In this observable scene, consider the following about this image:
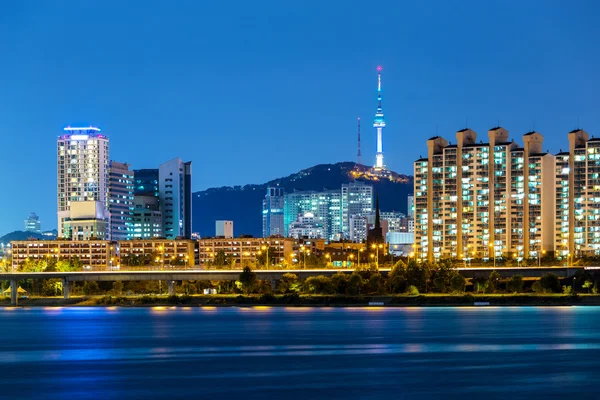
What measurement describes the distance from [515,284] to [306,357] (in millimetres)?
84001

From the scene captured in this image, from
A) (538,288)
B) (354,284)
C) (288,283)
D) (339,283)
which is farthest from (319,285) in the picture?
(538,288)

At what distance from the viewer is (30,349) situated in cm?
8988

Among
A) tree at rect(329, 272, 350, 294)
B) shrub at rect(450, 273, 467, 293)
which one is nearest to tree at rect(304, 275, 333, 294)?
tree at rect(329, 272, 350, 294)

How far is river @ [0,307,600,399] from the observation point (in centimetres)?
6178

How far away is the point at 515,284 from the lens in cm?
15838

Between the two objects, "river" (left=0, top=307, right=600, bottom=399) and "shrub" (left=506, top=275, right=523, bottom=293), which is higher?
"shrub" (left=506, top=275, right=523, bottom=293)

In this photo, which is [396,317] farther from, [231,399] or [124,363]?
[231,399]

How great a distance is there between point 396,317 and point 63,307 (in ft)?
249

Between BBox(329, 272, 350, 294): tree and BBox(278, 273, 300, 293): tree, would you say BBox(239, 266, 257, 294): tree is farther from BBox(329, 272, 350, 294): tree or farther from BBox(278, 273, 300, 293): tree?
BBox(329, 272, 350, 294): tree

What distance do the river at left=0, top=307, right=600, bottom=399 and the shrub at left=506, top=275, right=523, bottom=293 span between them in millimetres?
26796

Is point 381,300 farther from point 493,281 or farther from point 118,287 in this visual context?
point 118,287

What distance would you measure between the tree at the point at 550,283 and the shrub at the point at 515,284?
10.1 feet

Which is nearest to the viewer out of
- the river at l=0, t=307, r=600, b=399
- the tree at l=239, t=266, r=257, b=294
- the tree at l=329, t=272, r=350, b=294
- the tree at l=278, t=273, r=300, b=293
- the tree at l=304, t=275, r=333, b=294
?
the river at l=0, t=307, r=600, b=399

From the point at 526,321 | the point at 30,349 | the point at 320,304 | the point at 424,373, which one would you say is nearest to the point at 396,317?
the point at 526,321
